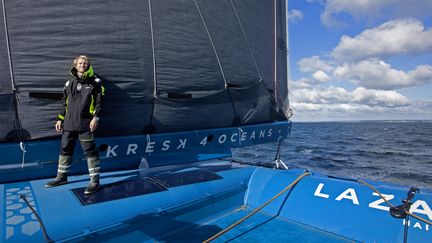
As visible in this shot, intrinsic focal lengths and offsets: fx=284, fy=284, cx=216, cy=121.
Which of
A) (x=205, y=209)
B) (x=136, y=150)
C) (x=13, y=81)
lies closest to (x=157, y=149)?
(x=136, y=150)

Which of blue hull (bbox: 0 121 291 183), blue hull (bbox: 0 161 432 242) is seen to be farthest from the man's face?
blue hull (bbox: 0 161 432 242)

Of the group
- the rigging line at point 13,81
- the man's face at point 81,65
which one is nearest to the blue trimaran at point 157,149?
the rigging line at point 13,81

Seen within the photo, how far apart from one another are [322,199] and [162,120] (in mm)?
2325

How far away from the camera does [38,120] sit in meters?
3.17

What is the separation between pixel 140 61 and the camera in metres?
3.71

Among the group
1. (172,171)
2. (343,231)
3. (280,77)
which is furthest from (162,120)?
(280,77)

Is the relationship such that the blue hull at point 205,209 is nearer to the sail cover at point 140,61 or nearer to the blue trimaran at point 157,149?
the blue trimaran at point 157,149

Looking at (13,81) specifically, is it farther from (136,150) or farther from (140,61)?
(136,150)

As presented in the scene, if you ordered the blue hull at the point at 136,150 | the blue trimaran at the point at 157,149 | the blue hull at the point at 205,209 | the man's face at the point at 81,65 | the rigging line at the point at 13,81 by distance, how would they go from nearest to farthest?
1. the blue hull at the point at 205,209
2. the blue trimaran at the point at 157,149
3. the rigging line at the point at 13,81
4. the man's face at the point at 81,65
5. the blue hull at the point at 136,150

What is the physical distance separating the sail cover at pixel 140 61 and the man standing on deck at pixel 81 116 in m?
0.28

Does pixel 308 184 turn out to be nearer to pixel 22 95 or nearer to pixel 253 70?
pixel 253 70

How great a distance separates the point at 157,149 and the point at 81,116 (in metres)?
1.18

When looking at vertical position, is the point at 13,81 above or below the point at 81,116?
above

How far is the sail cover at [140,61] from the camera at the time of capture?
3039mm
